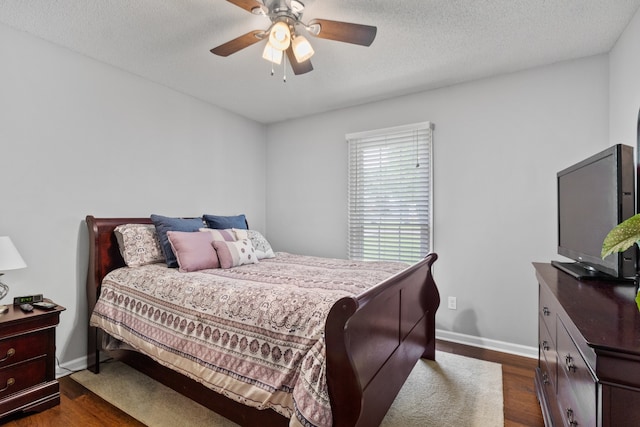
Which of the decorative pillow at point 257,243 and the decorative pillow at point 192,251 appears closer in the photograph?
the decorative pillow at point 192,251

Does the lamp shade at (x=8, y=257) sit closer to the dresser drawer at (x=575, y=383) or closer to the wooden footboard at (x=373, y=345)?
the wooden footboard at (x=373, y=345)

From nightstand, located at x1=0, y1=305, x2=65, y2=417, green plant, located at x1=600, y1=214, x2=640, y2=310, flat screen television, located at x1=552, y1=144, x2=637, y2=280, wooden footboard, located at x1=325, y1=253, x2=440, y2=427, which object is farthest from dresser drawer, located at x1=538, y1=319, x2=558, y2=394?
nightstand, located at x1=0, y1=305, x2=65, y2=417

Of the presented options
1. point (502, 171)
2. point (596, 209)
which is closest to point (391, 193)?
point (502, 171)

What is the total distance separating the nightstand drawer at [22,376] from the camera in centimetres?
194

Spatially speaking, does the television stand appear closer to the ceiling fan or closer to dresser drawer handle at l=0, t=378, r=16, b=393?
the ceiling fan

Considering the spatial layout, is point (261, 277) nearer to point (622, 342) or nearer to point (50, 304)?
point (50, 304)

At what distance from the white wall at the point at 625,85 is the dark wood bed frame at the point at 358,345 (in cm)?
162

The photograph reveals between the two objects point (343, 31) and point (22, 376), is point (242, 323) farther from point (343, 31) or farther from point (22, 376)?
point (343, 31)

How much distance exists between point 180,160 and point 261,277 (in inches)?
74.5

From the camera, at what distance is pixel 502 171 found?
298cm

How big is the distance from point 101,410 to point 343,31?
2834 millimetres

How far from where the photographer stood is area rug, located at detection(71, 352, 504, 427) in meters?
1.95

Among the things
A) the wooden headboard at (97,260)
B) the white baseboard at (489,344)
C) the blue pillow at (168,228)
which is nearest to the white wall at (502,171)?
the white baseboard at (489,344)

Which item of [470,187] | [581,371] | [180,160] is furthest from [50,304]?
[470,187]
